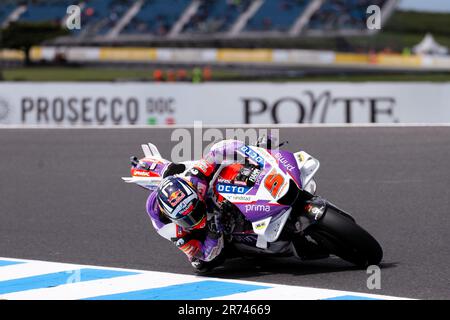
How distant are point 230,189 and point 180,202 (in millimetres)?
456

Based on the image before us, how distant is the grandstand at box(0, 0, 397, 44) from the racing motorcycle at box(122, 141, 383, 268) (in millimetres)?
22486

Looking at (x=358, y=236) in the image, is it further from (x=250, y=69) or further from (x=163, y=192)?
(x=250, y=69)

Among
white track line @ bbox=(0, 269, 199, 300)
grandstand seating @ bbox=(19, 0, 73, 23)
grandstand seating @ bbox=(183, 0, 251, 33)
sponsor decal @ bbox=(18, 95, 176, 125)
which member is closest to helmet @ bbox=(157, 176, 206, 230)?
white track line @ bbox=(0, 269, 199, 300)

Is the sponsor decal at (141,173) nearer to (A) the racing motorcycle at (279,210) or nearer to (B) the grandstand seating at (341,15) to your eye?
(A) the racing motorcycle at (279,210)

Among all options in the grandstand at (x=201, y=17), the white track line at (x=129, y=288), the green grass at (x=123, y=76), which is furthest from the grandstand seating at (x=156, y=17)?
the white track line at (x=129, y=288)

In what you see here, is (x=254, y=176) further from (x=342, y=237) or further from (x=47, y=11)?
(x=47, y=11)

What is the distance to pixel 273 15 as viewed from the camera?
30906 mm

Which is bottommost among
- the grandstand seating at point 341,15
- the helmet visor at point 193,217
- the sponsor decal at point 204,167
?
the helmet visor at point 193,217

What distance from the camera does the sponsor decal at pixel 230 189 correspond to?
664 centimetres

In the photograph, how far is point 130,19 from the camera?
106ft

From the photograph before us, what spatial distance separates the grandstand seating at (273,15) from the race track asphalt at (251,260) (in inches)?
543

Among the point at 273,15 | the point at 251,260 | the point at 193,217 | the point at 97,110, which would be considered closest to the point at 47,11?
the point at 273,15

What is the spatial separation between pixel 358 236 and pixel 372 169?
5.99m
